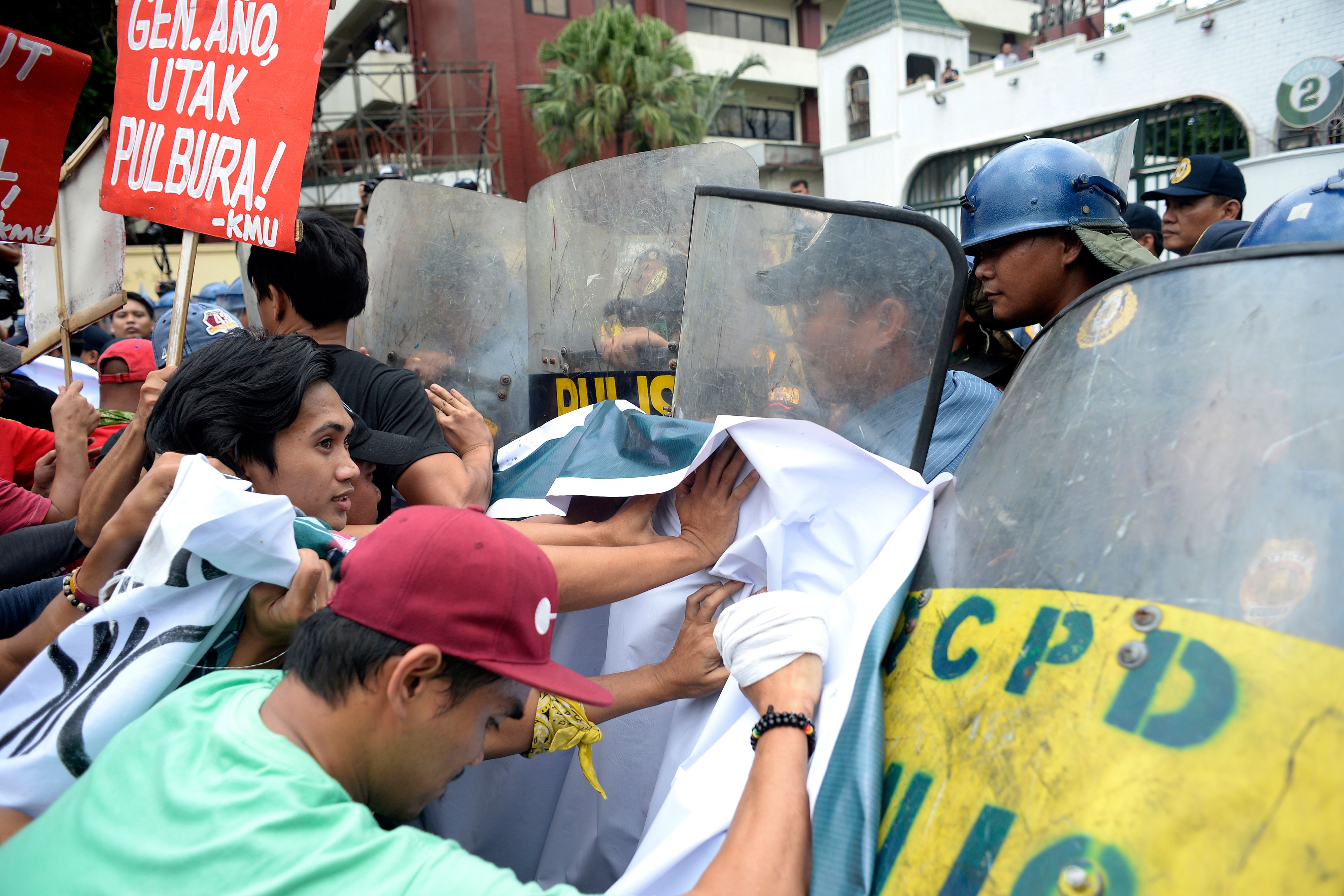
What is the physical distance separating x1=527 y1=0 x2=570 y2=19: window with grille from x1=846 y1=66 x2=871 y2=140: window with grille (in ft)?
28.2

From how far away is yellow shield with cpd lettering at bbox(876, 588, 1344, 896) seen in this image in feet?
2.82

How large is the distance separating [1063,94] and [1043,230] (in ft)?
55.4

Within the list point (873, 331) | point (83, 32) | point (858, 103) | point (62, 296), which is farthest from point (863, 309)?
point (858, 103)

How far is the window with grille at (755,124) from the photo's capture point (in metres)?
29.5

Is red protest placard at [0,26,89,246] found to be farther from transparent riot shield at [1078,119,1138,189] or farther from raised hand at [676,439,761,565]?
transparent riot shield at [1078,119,1138,189]

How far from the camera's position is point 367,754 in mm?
1218

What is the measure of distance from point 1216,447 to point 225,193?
2629mm

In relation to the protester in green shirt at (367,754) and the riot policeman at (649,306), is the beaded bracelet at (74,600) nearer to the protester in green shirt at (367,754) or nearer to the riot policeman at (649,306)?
the protester in green shirt at (367,754)

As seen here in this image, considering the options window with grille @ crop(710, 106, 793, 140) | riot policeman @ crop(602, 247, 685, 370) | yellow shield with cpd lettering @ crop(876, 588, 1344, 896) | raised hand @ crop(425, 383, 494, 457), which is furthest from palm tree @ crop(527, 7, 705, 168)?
yellow shield with cpd lettering @ crop(876, 588, 1344, 896)

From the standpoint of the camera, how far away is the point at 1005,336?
308 centimetres

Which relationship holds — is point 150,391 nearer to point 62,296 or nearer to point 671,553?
point 671,553

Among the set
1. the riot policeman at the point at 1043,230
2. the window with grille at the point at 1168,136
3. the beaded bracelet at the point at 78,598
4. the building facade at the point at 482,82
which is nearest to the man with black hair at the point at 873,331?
the riot policeman at the point at 1043,230

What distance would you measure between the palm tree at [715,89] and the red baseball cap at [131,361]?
75.6 ft

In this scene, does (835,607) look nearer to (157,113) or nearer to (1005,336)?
(1005,336)
